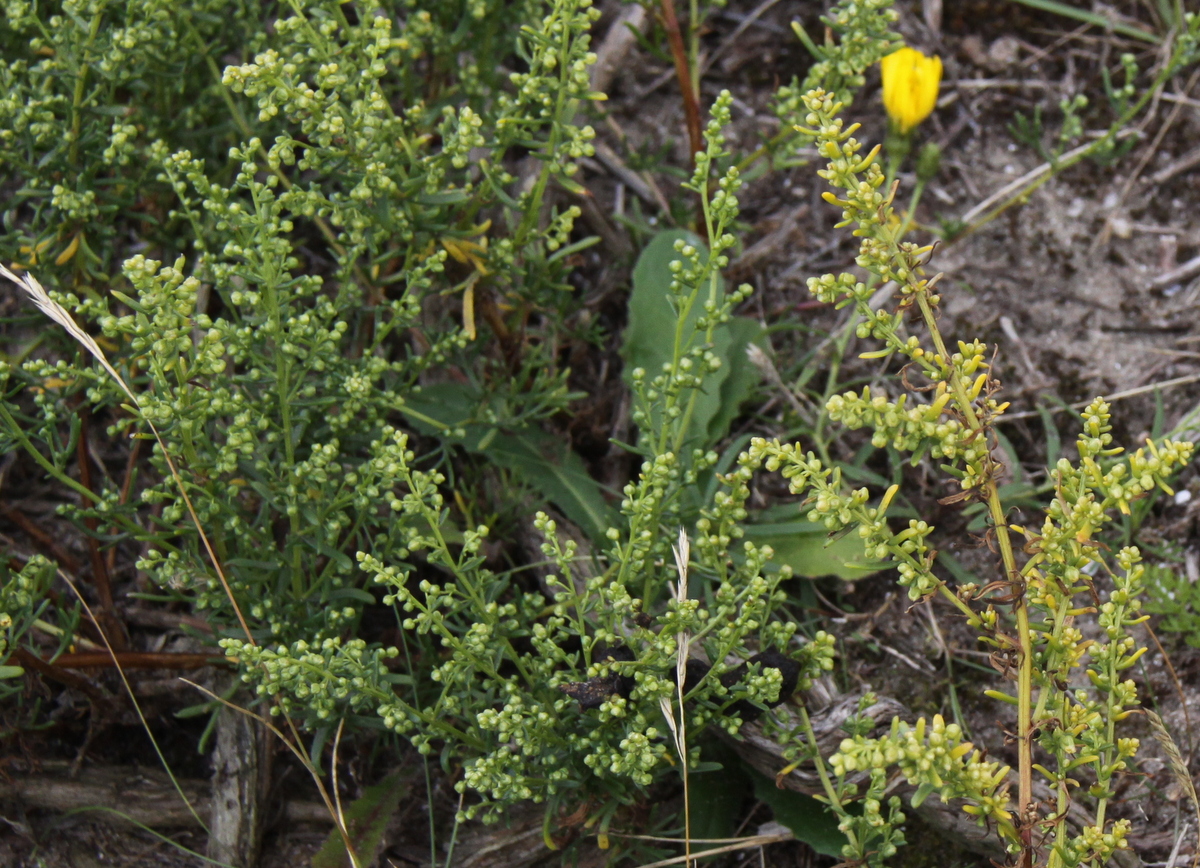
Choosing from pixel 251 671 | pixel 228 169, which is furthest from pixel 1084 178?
pixel 251 671

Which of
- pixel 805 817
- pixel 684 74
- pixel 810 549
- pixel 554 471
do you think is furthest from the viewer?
pixel 684 74

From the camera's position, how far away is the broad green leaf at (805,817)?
234 centimetres

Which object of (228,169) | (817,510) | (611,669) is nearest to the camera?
(817,510)

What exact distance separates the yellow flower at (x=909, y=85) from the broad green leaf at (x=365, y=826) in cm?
235

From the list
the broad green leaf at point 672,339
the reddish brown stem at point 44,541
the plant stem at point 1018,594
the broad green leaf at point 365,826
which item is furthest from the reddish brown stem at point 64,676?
the plant stem at point 1018,594

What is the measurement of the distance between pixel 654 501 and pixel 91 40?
1.80 metres

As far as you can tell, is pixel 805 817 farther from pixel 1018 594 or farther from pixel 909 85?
pixel 909 85

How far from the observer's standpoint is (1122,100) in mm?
3195

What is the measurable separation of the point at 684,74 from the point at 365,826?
7.43 feet

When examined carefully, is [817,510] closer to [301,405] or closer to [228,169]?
[301,405]

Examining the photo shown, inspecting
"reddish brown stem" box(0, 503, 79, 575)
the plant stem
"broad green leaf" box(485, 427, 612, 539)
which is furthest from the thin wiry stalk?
the plant stem

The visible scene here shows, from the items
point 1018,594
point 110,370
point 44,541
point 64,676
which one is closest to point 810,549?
point 1018,594

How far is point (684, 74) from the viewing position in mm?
3070

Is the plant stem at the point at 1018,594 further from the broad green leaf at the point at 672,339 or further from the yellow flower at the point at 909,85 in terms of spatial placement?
the yellow flower at the point at 909,85
